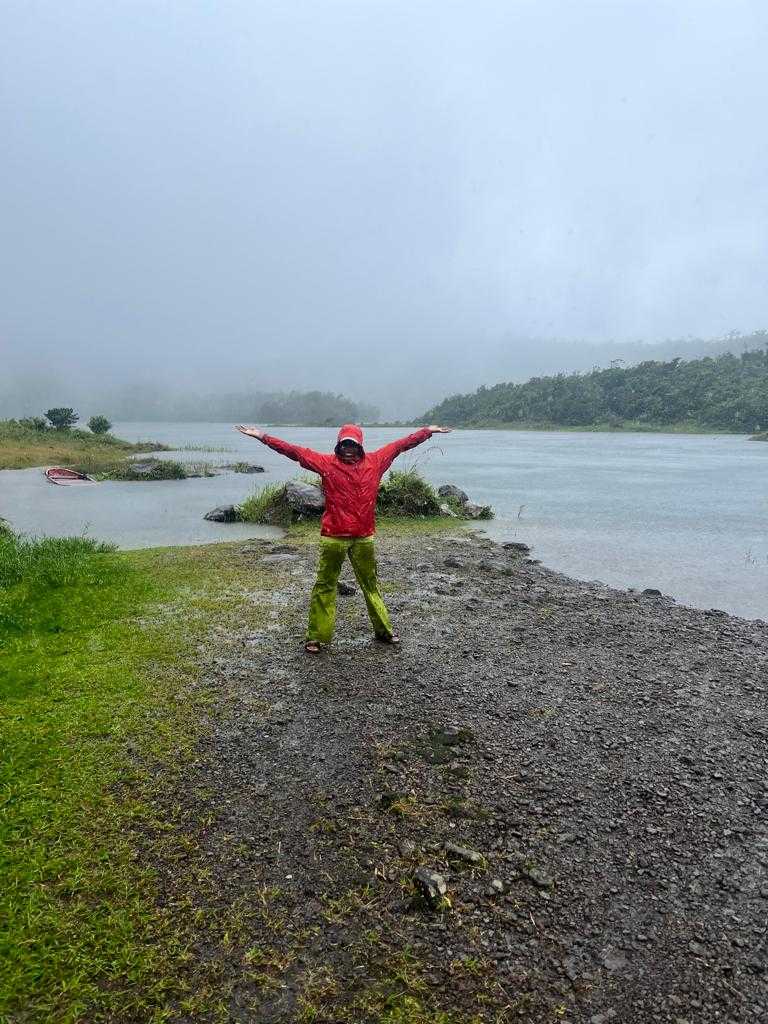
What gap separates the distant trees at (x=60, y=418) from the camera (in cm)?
4609

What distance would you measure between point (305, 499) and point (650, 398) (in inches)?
3928

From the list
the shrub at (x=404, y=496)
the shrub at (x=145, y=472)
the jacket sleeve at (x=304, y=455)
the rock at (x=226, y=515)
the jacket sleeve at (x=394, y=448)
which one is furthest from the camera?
the shrub at (x=145, y=472)

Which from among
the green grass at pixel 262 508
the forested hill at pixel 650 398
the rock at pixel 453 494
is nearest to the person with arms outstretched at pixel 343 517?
the green grass at pixel 262 508

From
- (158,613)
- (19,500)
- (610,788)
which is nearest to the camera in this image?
(610,788)

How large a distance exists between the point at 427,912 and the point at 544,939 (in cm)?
57

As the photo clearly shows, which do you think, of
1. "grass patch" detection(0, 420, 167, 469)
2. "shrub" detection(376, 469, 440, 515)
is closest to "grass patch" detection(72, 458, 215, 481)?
"grass patch" detection(0, 420, 167, 469)

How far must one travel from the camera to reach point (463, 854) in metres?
3.45

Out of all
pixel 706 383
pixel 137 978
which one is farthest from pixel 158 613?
pixel 706 383

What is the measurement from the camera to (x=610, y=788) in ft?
13.6

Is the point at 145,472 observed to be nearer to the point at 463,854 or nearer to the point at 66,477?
the point at 66,477

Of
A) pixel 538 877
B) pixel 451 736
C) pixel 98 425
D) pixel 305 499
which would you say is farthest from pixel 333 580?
pixel 98 425

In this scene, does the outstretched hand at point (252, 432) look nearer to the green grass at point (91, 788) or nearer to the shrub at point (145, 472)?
the green grass at point (91, 788)

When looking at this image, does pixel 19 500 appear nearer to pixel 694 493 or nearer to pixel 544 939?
pixel 544 939

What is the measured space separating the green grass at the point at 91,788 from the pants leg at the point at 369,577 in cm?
197
